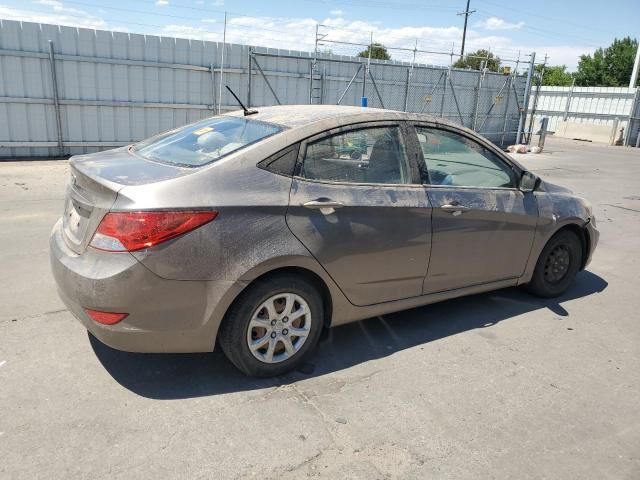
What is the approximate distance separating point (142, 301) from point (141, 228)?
0.39 metres

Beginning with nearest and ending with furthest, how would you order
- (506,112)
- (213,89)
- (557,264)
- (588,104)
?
1. (557,264)
2. (213,89)
3. (506,112)
4. (588,104)

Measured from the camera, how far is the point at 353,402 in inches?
123

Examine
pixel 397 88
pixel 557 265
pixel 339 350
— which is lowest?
pixel 339 350

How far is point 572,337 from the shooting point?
4199 mm

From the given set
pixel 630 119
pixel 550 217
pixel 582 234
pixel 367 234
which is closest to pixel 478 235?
pixel 550 217

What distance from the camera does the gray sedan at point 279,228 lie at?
283 centimetres

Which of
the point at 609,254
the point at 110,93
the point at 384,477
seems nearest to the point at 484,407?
the point at 384,477

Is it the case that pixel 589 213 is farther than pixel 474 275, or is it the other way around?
pixel 589 213

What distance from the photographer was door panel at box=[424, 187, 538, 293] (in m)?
3.83

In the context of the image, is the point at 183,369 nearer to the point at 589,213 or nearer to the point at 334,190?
the point at 334,190

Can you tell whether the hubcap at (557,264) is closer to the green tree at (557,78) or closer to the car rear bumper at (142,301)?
the car rear bumper at (142,301)

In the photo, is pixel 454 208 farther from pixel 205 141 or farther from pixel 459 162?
pixel 205 141

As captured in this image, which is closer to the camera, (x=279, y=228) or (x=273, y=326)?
(x=279, y=228)

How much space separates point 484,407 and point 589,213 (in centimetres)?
268
